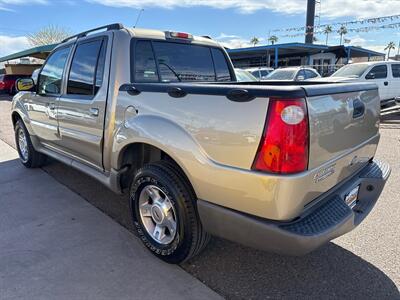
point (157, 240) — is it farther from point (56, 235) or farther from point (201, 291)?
point (56, 235)

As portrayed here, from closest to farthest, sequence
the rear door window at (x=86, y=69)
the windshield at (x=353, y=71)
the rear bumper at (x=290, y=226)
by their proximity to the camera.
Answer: the rear bumper at (x=290, y=226)
the rear door window at (x=86, y=69)
the windshield at (x=353, y=71)

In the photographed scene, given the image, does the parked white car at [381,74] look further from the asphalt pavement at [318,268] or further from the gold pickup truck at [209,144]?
the gold pickup truck at [209,144]

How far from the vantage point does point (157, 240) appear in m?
2.88

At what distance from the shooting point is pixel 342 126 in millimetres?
2346

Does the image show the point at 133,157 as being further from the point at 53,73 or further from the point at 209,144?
the point at 53,73

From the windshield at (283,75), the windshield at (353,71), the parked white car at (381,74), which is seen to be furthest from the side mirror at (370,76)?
the windshield at (283,75)

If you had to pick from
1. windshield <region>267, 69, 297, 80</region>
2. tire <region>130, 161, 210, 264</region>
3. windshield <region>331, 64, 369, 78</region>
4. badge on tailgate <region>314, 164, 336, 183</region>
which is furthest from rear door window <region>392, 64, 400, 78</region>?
tire <region>130, 161, 210, 264</region>

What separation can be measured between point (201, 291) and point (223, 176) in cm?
92

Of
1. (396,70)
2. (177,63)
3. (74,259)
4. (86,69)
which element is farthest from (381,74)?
(74,259)

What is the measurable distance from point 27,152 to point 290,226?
4748mm

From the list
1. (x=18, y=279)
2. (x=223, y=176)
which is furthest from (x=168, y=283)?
(x=18, y=279)

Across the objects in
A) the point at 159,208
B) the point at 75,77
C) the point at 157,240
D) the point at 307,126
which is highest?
the point at 75,77

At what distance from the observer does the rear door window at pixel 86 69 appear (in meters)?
3.39

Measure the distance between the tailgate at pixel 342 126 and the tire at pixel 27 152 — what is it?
180 inches
